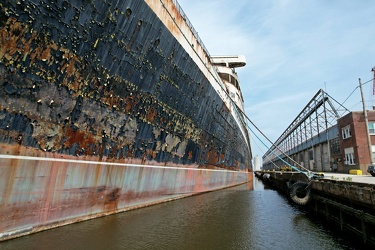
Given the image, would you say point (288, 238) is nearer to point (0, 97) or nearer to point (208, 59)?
point (0, 97)

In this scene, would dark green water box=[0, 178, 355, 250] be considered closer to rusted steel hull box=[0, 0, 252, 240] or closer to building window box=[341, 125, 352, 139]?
rusted steel hull box=[0, 0, 252, 240]

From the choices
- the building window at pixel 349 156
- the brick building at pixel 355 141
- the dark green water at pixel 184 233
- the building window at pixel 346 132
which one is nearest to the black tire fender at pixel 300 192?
the dark green water at pixel 184 233

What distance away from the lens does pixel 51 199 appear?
18.8 feet

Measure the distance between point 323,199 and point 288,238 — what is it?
3156mm

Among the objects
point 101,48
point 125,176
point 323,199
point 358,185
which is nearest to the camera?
point 358,185

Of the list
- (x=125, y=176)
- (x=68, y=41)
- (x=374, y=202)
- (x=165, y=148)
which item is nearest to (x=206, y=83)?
(x=165, y=148)

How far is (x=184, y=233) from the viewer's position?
6668 millimetres

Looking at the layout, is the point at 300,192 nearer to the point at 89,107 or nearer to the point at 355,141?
the point at 89,107

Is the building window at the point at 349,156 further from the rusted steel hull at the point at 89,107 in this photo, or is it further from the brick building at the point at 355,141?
the rusted steel hull at the point at 89,107

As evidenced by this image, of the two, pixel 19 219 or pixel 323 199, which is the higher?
pixel 323 199

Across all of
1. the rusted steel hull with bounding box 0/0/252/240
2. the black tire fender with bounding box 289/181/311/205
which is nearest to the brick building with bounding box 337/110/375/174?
the black tire fender with bounding box 289/181/311/205

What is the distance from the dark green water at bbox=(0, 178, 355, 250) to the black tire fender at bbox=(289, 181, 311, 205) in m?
1.29

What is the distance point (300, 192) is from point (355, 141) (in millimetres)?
11638

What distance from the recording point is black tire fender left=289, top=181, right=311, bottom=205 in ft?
35.2
